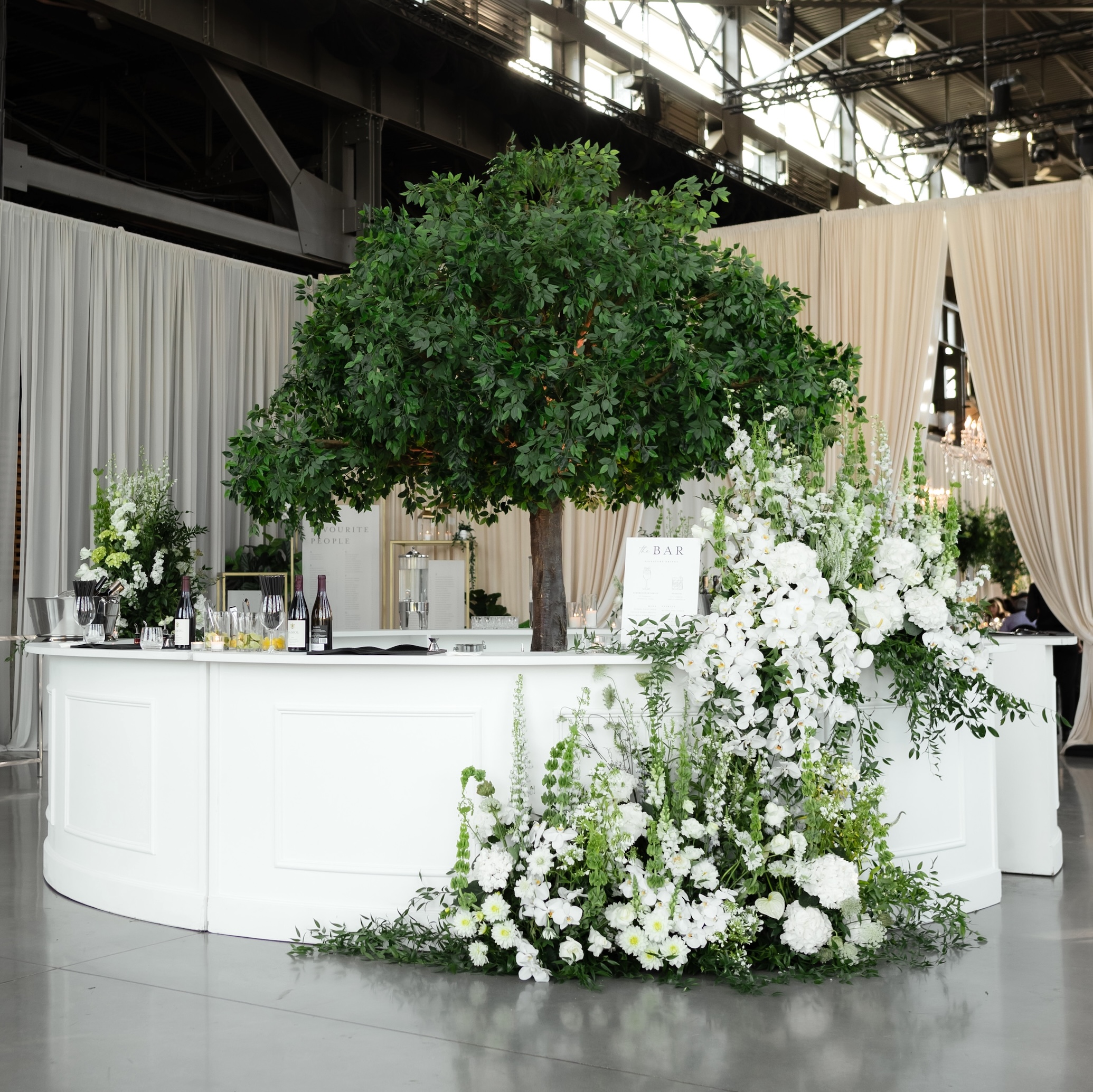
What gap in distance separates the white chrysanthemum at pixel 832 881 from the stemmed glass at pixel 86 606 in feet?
9.62

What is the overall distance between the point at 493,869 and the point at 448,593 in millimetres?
6018

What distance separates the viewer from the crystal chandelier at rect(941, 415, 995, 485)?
15.5 m

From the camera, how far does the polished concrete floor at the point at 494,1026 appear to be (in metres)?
2.70

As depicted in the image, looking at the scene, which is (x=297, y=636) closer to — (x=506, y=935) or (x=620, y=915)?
(x=506, y=935)

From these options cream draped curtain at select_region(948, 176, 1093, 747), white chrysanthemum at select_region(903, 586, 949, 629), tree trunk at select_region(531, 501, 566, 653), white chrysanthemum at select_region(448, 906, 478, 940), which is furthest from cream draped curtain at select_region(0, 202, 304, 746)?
white chrysanthemum at select_region(903, 586, 949, 629)

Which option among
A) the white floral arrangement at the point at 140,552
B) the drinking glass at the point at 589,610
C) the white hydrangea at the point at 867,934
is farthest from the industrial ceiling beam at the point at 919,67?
the white hydrangea at the point at 867,934

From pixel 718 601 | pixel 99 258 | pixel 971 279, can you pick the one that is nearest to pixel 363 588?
pixel 99 258

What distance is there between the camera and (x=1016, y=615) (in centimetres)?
1091

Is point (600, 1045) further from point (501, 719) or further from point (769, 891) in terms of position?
point (501, 719)

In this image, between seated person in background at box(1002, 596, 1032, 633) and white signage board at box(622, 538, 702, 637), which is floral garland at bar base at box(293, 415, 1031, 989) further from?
seated person in background at box(1002, 596, 1032, 633)

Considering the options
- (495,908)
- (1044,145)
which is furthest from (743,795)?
(1044,145)

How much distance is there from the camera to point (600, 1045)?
113 inches

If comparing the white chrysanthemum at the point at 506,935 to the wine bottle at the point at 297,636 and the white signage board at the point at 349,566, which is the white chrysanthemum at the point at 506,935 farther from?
the white signage board at the point at 349,566

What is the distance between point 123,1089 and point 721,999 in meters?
1.43
